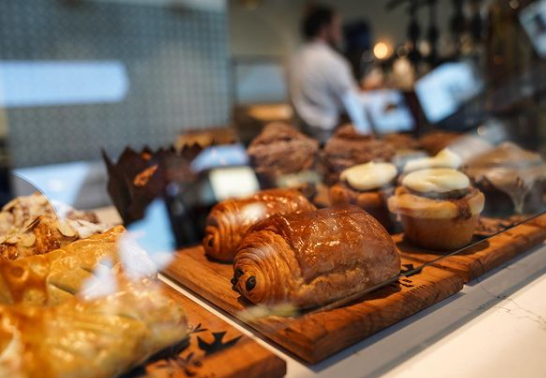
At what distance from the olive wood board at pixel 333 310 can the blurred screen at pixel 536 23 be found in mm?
2062

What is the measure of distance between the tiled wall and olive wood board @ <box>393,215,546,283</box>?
10.3 feet

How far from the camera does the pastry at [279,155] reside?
1900 millimetres

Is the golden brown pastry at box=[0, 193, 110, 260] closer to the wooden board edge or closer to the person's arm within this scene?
the wooden board edge

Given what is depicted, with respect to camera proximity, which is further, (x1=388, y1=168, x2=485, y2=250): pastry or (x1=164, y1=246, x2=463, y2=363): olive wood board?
(x1=388, y1=168, x2=485, y2=250): pastry

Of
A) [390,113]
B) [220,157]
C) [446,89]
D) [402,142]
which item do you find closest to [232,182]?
[220,157]

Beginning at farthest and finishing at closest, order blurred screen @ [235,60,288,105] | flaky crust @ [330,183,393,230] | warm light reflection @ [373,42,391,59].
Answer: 1. blurred screen @ [235,60,288,105]
2. warm light reflection @ [373,42,391,59]
3. flaky crust @ [330,183,393,230]

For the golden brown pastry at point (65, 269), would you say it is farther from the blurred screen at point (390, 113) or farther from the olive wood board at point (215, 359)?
the blurred screen at point (390, 113)

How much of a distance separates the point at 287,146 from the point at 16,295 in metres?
1.22

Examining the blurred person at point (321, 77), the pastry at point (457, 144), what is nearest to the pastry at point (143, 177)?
the pastry at point (457, 144)

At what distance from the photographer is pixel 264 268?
1.13 m

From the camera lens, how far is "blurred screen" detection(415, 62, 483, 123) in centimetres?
269

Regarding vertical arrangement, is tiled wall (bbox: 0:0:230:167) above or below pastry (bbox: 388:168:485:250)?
above

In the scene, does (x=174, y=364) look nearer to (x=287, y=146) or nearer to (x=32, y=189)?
(x=32, y=189)

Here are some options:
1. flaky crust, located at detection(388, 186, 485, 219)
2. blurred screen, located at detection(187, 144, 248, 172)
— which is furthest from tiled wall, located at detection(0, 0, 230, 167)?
flaky crust, located at detection(388, 186, 485, 219)
